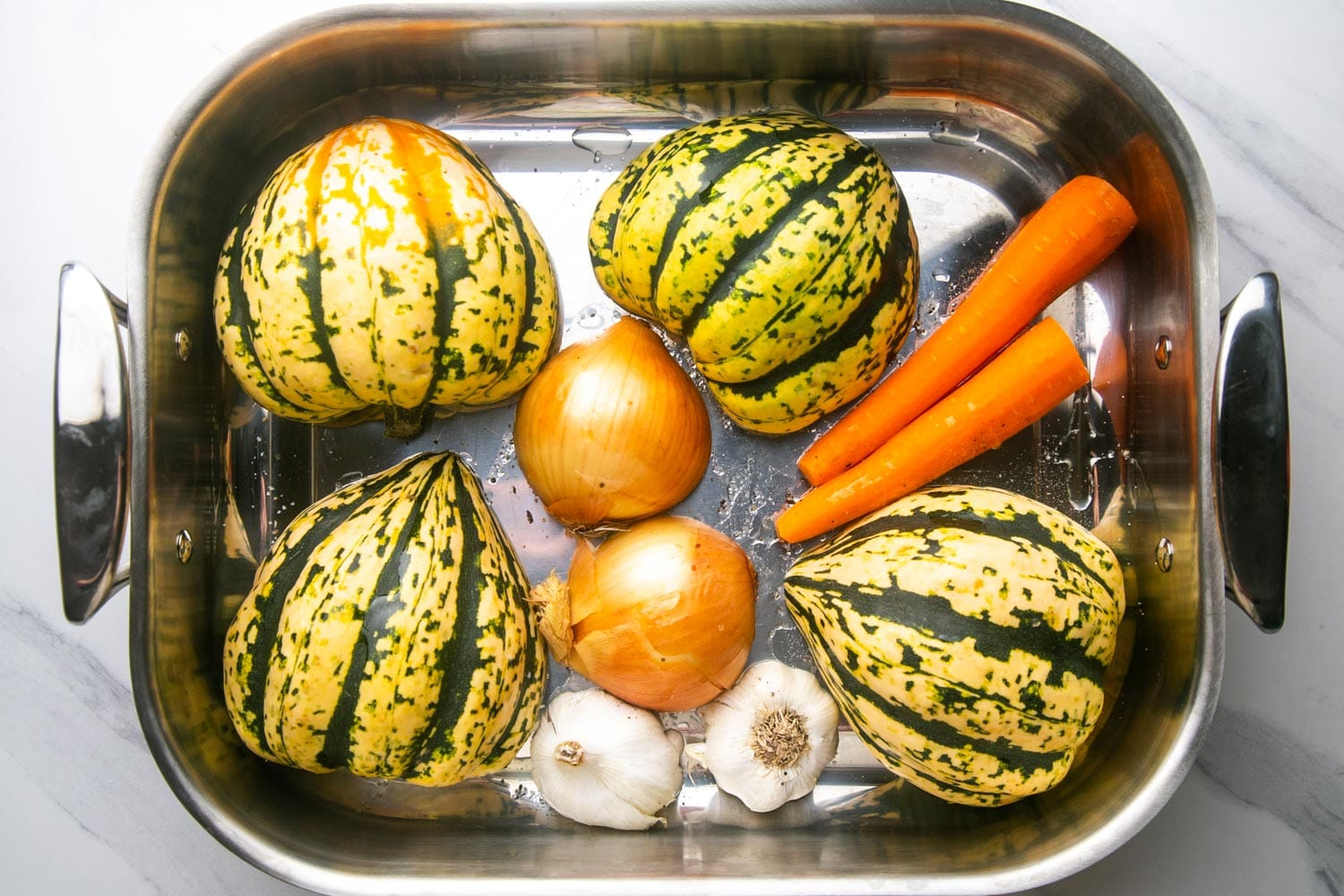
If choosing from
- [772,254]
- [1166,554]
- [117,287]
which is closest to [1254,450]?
[1166,554]

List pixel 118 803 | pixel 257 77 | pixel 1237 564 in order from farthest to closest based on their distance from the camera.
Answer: pixel 118 803 < pixel 257 77 < pixel 1237 564

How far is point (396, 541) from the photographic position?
1.02 meters

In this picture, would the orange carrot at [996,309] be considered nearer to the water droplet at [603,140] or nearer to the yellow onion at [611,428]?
the yellow onion at [611,428]

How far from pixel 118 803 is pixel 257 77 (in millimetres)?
1015

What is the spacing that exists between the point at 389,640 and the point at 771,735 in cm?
49

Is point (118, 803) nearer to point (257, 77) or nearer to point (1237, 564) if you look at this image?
point (257, 77)

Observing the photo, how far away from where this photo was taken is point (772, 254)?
994mm

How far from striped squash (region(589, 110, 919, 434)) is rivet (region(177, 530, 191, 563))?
650mm

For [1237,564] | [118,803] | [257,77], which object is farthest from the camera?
[118,803]

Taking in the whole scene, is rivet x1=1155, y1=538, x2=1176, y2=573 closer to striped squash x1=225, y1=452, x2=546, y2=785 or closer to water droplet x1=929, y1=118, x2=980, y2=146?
water droplet x1=929, y1=118, x2=980, y2=146

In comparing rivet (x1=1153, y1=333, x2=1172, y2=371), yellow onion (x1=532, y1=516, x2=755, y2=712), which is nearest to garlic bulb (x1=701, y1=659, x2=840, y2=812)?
yellow onion (x1=532, y1=516, x2=755, y2=712)

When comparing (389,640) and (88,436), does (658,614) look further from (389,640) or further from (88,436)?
(88,436)

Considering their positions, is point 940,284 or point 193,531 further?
point 940,284

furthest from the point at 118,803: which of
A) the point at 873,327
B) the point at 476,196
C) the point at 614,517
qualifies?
the point at 873,327
